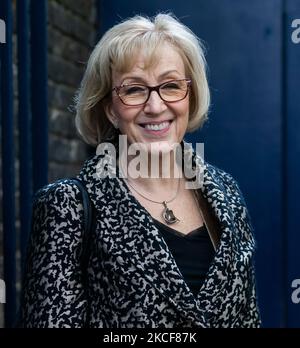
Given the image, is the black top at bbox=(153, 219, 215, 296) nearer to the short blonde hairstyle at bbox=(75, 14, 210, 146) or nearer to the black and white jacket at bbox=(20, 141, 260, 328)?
the black and white jacket at bbox=(20, 141, 260, 328)

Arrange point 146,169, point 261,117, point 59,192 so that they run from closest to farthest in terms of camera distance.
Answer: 1. point 59,192
2. point 146,169
3. point 261,117

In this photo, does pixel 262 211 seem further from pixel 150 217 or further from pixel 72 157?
pixel 150 217

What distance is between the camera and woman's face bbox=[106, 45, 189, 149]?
2.28 metres

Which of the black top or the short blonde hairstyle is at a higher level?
the short blonde hairstyle

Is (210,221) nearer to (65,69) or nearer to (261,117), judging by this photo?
(261,117)

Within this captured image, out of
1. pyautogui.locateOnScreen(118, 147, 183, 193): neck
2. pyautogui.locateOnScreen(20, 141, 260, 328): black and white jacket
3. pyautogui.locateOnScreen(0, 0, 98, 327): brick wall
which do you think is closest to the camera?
pyautogui.locateOnScreen(20, 141, 260, 328): black and white jacket

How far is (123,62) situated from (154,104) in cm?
14

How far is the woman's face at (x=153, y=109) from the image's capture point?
7.49 ft

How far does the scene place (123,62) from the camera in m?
2.27

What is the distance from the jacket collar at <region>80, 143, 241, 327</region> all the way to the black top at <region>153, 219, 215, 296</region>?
0.03 m

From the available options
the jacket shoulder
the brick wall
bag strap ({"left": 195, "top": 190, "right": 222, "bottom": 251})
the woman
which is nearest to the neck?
the woman

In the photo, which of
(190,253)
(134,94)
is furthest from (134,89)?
(190,253)

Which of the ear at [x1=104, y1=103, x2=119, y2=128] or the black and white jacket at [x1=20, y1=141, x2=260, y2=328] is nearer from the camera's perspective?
the black and white jacket at [x1=20, y1=141, x2=260, y2=328]
